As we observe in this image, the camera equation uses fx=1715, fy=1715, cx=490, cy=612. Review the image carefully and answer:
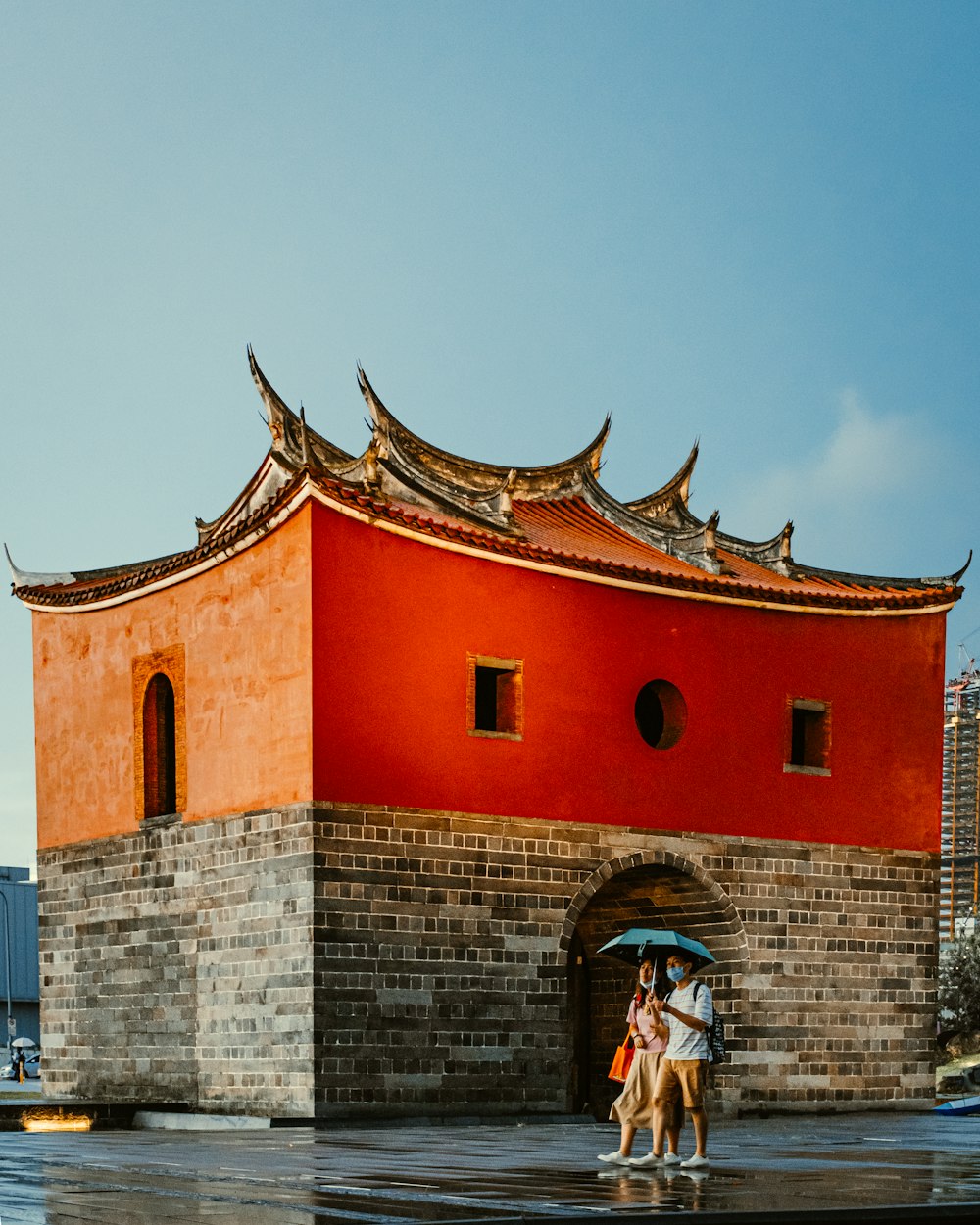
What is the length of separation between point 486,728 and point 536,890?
1806 millimetres

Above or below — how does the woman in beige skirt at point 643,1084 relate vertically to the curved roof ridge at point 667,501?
below

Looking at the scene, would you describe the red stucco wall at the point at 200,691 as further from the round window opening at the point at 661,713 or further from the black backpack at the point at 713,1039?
the black backpack at the point at 713,1039

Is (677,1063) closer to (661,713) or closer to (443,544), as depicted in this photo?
(443,544)

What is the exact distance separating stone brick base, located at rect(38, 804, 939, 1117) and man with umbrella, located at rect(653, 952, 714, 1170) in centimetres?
637

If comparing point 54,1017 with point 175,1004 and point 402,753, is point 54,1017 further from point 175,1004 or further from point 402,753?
point 402,753

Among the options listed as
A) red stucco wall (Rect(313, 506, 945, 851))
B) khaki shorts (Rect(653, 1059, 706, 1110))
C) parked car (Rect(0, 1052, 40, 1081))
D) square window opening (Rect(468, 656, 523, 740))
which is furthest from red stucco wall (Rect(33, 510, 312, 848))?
parked car (Rect(0, 1052, 40, 1081))

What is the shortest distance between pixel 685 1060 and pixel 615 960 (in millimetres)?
10658

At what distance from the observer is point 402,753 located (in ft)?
56.2

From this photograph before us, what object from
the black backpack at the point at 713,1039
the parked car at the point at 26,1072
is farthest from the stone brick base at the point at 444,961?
the parked car at the point at 26,1072

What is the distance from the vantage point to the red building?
1672cm

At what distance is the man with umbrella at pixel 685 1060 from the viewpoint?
400 inches

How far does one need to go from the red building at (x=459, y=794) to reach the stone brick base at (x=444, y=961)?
0.03m

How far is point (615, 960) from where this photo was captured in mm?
20688

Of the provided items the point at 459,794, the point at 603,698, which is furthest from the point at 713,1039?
the point at 603,698
